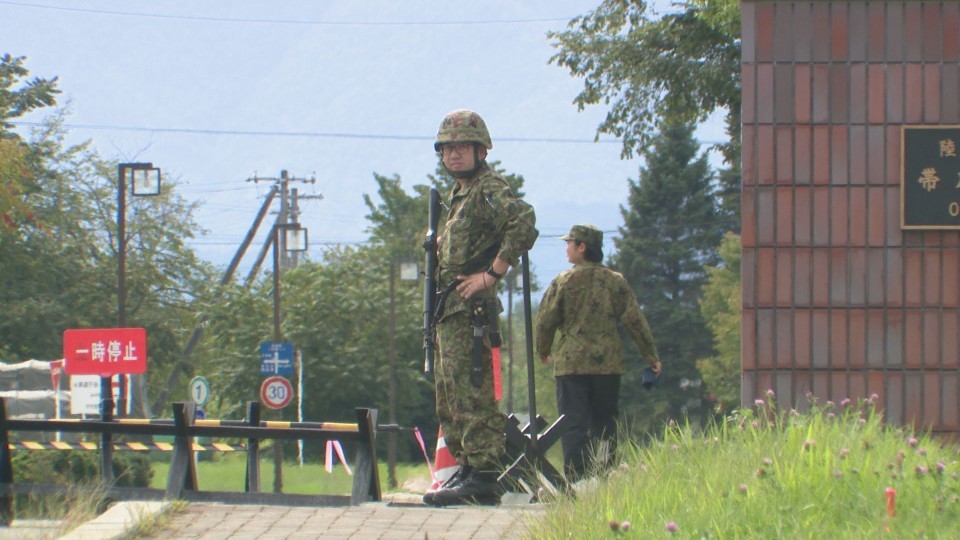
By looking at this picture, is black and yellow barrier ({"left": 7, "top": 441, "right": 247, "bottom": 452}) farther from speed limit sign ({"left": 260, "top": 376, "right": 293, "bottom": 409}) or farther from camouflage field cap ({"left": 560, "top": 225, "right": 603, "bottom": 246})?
speed limit sign ({"left": 260, "top": 376, "right": 293, "bottom": 409})

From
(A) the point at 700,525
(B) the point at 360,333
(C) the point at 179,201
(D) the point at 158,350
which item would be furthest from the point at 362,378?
(A) the point at 700,525

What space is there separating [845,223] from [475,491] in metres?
2.87

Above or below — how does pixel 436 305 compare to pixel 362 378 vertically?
above

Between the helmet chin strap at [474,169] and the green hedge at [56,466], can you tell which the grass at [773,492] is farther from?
the green hedge at [56,466]

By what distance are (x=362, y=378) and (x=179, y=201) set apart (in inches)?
569

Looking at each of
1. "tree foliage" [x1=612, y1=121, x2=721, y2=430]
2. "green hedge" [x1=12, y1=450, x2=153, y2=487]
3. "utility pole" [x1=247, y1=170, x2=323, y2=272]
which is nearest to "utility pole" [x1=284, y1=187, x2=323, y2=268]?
"utility pole" [x1=247, y1=170, x2=323, y2=272]

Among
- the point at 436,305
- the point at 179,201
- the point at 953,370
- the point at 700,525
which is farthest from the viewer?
the point at 179,201

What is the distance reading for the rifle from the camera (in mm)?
7570

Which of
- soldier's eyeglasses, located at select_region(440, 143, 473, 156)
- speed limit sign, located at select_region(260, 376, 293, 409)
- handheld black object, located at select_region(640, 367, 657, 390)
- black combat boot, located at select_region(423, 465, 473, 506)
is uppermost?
soldier's eyeglasses, located at select_region(440, 143, 473, 156)

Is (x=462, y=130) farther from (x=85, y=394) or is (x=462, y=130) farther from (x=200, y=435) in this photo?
(x=85, y=394)

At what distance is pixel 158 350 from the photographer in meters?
60.0

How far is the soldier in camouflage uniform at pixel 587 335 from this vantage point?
8820 millimetres

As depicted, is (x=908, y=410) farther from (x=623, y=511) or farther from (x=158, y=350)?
(x=158, y=350)

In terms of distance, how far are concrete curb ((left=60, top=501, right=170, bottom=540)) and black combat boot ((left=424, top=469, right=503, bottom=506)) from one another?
4.29ft
